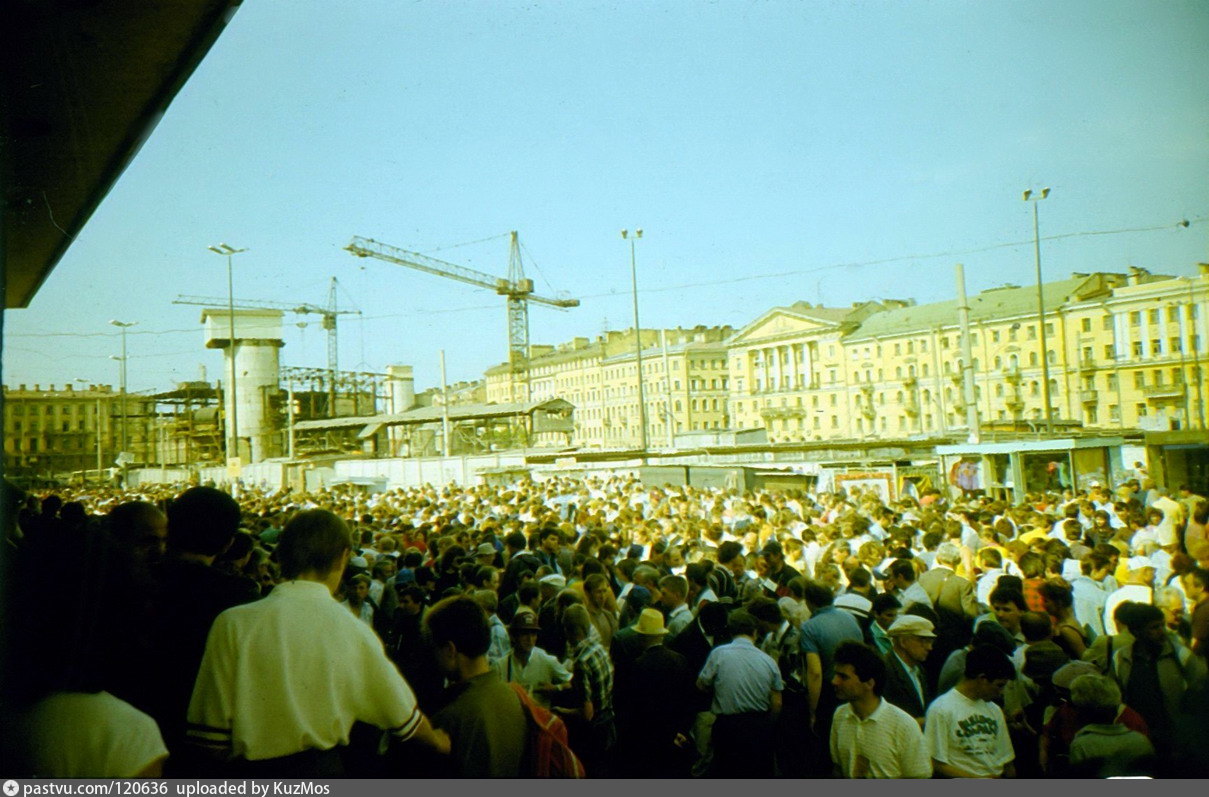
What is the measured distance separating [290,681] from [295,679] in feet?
0.05

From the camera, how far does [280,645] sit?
258 centimetres

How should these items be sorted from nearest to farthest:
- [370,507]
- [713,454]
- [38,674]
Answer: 1. [38,674]
2. [370,507]
3. [713,454]

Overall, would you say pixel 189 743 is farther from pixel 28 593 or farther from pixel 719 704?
pixel 719 704

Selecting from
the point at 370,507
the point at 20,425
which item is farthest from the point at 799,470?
the point at 20,425

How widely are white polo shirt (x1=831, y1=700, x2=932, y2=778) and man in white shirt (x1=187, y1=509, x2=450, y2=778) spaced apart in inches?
78.2

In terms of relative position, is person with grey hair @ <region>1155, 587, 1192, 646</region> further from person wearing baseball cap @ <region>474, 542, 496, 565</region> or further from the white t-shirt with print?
person wearing baseball cap @ <region>474, 542, 496, 565</region>

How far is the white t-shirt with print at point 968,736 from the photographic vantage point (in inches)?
151

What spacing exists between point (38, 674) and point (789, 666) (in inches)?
163

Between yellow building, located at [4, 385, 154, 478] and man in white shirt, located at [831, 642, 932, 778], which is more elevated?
yellow building, located at [4, 385, 154, 478]

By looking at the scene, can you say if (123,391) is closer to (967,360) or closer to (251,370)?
(251,370)

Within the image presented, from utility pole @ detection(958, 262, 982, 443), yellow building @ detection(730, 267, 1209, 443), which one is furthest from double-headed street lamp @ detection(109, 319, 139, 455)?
yellow building @ detection(730, 267, 1209, 443)

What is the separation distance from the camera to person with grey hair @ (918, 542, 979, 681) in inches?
237

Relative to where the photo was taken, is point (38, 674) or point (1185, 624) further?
point (1185, 624)

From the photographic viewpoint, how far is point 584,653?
4574 millimetres
